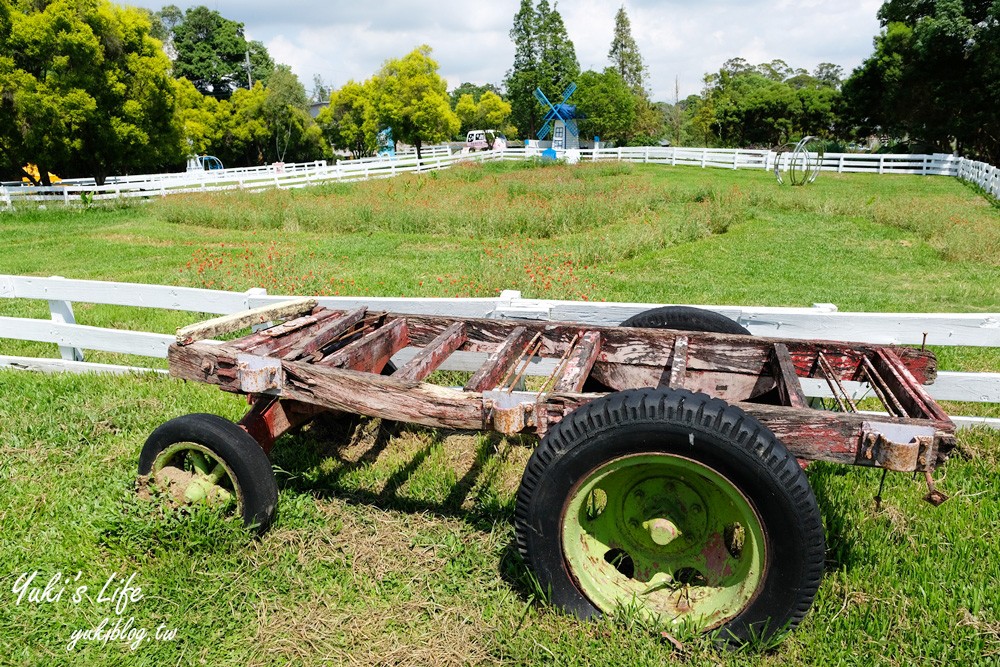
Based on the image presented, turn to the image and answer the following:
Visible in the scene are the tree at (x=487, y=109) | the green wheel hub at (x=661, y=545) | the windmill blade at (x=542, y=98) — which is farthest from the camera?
the tree at (x=487, y=109)

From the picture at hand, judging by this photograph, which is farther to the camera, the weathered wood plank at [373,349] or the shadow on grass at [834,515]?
the weathered wood plank at [373,349]

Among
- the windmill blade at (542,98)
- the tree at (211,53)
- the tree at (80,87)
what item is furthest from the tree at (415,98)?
the tree at (211,53)

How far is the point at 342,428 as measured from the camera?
463 centimetres

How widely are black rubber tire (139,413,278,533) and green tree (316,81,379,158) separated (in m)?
58.2

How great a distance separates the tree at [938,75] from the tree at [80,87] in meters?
37.3

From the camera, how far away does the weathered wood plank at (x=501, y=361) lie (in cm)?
303

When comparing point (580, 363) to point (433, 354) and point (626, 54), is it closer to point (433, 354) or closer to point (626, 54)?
point (433, 354)

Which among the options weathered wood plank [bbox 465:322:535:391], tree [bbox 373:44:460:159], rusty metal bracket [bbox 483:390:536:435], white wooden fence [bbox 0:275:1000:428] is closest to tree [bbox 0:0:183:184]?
tree [bbox 373:44:460:159]

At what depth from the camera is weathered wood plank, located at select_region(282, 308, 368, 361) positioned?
341cm

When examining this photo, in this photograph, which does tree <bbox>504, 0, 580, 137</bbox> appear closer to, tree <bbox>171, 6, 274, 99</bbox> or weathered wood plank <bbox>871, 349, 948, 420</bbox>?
tree <bbox>171, 6, 274, 99</bbox>

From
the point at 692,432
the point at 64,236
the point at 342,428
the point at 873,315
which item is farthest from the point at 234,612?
the point at 64,236

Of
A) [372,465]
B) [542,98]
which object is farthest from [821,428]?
[542,98]

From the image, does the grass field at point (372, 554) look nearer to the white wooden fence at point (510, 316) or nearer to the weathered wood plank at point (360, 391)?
the white wooden fence at point (510, 316)

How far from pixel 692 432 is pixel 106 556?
3031 mm
